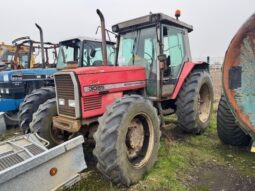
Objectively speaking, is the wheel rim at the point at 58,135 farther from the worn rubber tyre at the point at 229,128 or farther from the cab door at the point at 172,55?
the worn rubber tyre at the point at 229,128

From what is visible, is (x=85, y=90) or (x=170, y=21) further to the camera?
(x=170, y=21)

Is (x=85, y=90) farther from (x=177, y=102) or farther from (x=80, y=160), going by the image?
(x=177, y=102)

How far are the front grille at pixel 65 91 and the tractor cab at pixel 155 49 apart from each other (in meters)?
1.50

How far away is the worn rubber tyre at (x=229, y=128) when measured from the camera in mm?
4395

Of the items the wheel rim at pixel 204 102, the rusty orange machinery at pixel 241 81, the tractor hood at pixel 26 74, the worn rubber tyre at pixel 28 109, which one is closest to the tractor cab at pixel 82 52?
the tractor hood at pixel 26 74

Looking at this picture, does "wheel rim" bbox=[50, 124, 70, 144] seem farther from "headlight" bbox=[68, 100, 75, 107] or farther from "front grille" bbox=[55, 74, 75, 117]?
"headlight" bbox=[68, 100, 75, 107]

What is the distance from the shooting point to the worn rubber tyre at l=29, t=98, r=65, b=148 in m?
4.07

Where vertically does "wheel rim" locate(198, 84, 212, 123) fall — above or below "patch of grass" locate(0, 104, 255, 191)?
above

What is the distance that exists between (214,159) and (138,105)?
155cm

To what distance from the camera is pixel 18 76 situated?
700 cm

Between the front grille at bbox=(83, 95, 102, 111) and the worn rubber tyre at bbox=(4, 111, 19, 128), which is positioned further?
the worn rubber tyre at bbox=(4, 111, 19, 128)

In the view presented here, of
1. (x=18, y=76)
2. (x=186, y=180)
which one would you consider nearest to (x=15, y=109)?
(x=18, y=76)

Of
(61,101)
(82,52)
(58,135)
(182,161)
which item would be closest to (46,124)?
(58,135)

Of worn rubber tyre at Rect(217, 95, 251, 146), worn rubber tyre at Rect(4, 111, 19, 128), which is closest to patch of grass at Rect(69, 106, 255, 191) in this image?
worn rubber tyre at Rect(217, 95, 251, 146)
